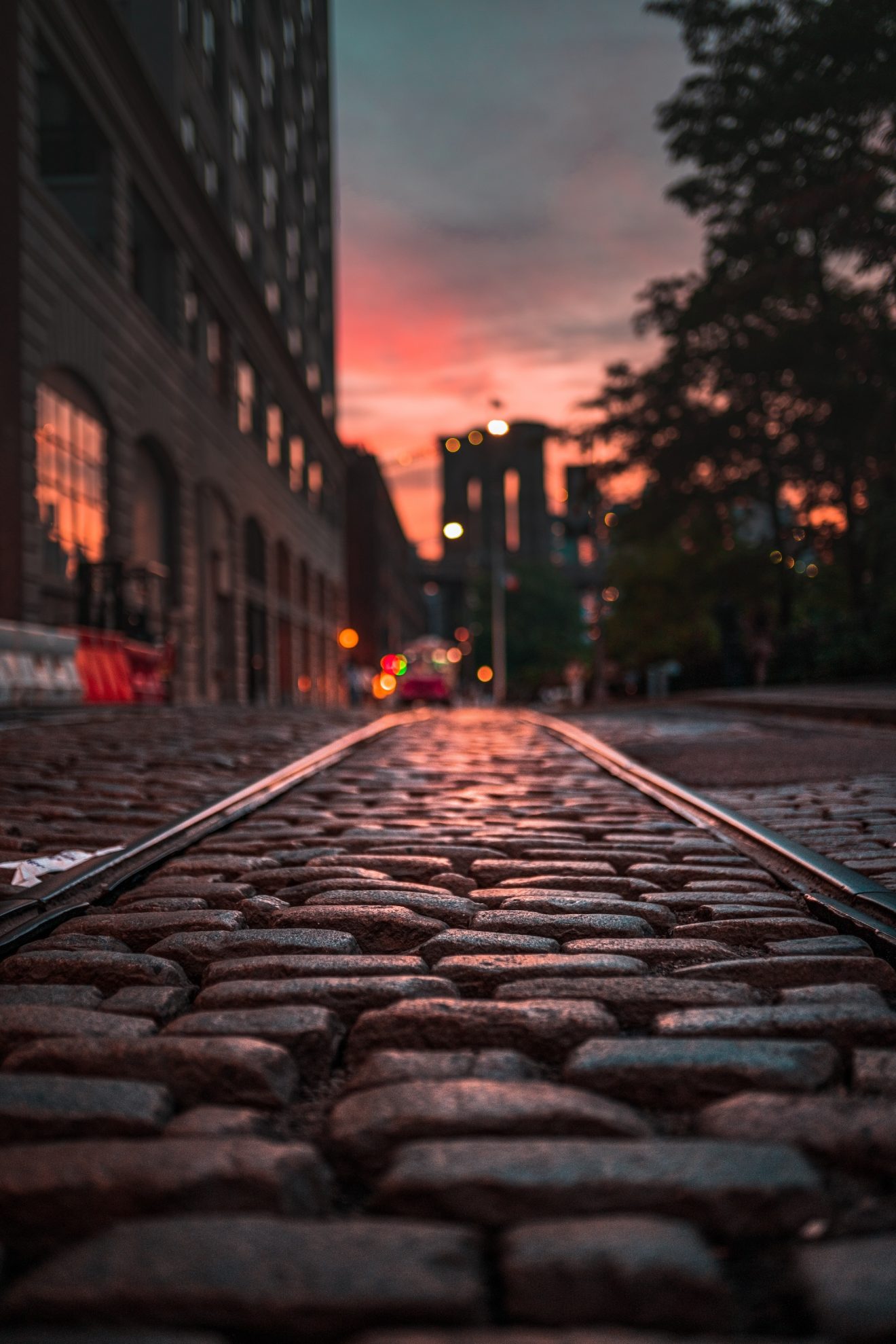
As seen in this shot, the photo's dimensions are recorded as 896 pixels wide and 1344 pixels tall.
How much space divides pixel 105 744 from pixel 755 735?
6778mm

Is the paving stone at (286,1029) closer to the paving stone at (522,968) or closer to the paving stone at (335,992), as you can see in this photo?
the paving stone at (335,992)

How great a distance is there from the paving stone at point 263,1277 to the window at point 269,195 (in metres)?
43.7

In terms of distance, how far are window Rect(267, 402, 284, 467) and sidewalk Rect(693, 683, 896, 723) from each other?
21662 mm

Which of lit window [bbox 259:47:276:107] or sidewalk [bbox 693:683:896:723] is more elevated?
lit window [bbox 259:47:276:107]

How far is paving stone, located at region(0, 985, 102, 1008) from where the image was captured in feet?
9.39

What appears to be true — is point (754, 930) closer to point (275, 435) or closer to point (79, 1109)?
point (79, 1109)

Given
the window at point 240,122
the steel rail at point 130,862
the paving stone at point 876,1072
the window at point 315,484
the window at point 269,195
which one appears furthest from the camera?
the window at point 315,484

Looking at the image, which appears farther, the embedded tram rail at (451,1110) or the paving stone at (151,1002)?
the paving stone at (151,1002)

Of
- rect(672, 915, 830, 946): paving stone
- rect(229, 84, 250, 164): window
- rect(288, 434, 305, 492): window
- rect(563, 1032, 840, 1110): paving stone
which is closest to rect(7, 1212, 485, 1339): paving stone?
rect(563, 1032, 840, 1110): paving stone

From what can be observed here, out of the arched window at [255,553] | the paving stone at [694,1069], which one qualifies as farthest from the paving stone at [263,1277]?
the arched window at [255,553]

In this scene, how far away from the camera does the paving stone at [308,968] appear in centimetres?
305

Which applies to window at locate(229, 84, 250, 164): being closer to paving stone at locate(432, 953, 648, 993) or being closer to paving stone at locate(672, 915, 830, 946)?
paving stone at locate(672, 915, 830, 946)

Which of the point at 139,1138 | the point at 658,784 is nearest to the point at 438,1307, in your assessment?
the point at 139,1138

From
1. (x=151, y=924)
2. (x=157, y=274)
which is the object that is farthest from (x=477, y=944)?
(x=157, y=274)
